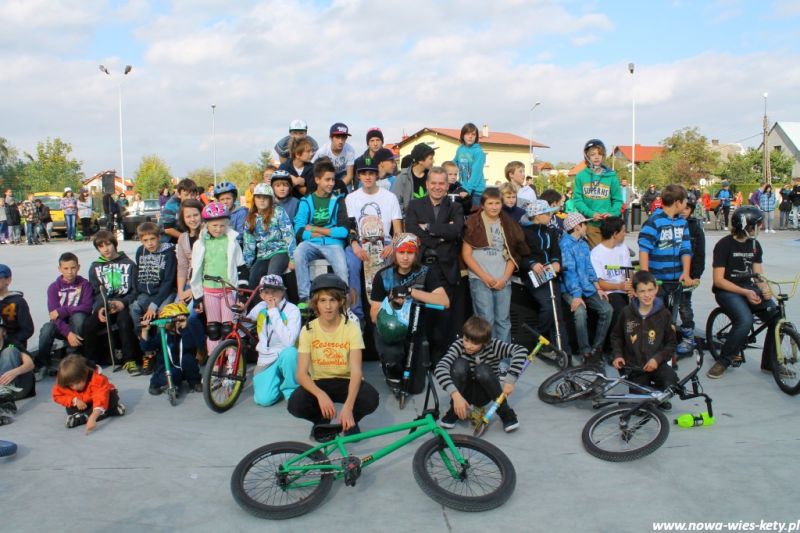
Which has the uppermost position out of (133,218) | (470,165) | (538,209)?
(470,165)

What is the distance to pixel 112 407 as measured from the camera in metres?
5.18

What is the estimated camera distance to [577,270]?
656cm

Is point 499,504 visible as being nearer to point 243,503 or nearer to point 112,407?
point 243,503

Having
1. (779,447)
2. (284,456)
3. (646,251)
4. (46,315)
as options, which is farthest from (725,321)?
(46,315)

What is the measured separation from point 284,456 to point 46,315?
22.8ft

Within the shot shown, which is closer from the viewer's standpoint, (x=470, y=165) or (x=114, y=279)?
(x=114, y=279)

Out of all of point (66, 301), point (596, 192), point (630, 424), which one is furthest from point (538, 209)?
point (66, 301)

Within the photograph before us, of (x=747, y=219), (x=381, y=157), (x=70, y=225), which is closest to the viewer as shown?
(x=747, y=219)

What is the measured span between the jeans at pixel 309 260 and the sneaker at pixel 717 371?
386 cm

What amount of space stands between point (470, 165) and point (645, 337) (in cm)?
439

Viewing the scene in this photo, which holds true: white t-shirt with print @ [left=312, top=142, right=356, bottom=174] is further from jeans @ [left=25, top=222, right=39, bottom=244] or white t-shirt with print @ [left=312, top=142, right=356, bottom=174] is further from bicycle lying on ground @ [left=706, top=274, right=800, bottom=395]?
jeans @ [left=25, top=222, right=39, bottom=244]

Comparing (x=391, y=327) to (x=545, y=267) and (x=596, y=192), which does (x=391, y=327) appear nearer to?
(x=545, y=267)

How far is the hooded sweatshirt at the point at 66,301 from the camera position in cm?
648

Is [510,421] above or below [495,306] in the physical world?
below
